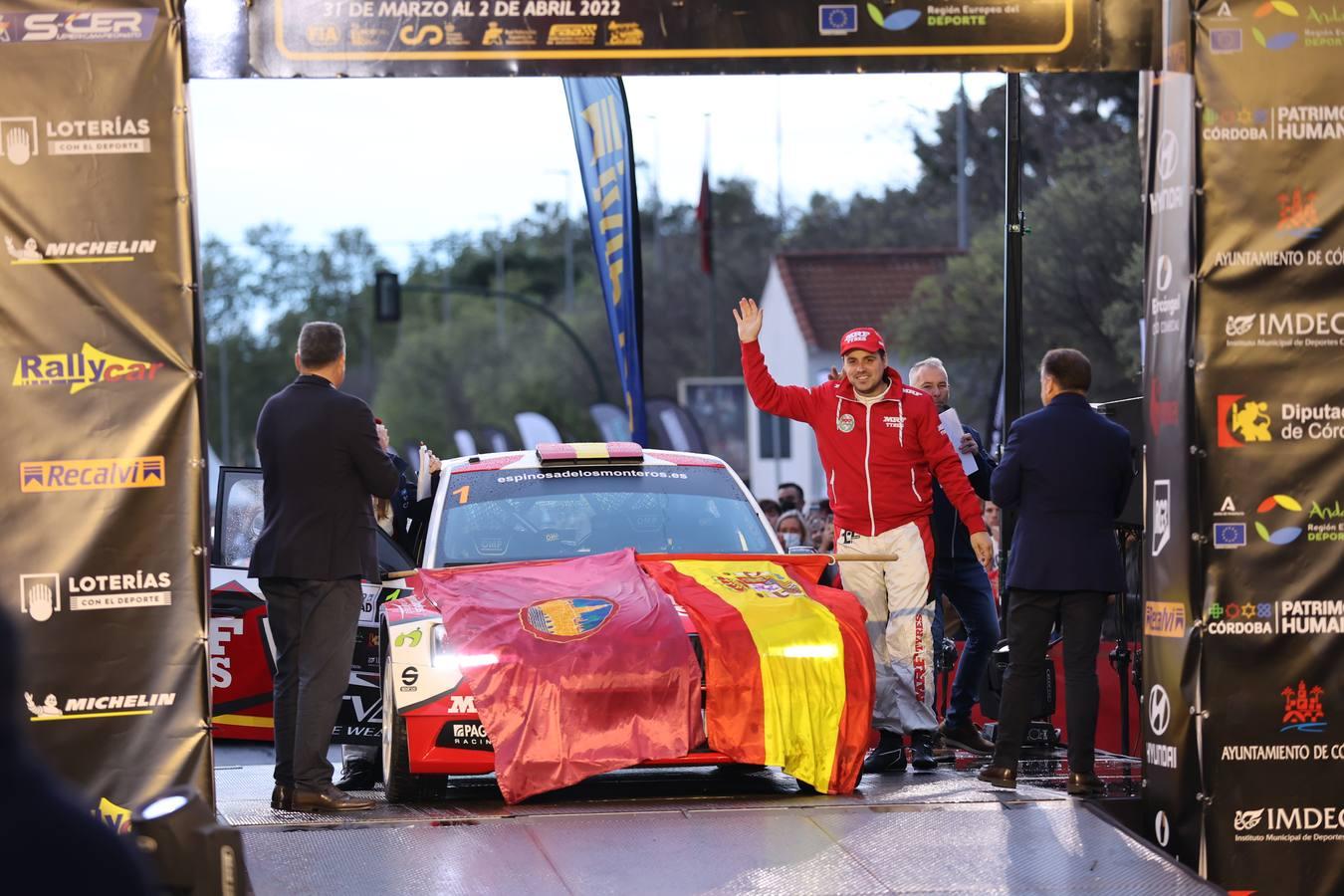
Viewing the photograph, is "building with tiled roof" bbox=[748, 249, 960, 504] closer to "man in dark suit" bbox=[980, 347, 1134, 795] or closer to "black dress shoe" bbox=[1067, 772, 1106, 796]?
"man in dark suit" bbox=[980, 347, 1134, 795]

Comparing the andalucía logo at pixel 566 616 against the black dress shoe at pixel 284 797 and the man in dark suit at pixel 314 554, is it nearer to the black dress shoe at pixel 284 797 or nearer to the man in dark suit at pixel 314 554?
the man in dark suit at pixel 314 554

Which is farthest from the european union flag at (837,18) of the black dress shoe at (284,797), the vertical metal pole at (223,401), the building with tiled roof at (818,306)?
the vertical metal pole at (223,401)

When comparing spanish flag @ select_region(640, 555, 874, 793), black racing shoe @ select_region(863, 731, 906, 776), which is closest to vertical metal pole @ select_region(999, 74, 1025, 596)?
black racing shoe @ select_region(863, 731, 906, 776)

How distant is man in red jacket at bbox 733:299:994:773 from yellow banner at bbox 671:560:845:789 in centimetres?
73

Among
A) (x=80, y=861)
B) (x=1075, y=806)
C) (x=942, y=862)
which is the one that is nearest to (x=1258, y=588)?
(x=1075, y=806)

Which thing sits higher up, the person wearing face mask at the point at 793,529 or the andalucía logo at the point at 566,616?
the andalucía logo at the point at 566,616

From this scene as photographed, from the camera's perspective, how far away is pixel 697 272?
77.9 metres

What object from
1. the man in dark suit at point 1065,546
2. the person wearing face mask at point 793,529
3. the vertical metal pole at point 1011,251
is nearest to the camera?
the man in dark suit at point 1065,546

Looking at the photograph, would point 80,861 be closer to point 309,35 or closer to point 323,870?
point 323,870

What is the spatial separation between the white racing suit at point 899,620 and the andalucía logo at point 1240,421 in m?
2.16

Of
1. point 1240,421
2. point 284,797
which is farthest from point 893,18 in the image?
point 284,797

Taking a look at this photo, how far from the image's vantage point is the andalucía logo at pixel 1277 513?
24.0 feet

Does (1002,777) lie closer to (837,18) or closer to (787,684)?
(787,684)

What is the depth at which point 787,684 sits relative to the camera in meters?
8.22
